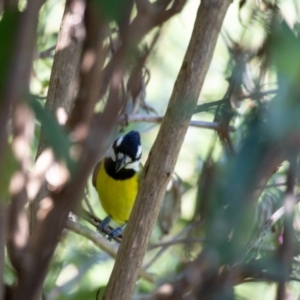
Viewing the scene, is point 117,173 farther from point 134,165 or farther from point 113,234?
point 113,234

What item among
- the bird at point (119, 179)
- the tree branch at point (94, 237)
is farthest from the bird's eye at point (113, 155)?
the tree branch at point (94, 237)

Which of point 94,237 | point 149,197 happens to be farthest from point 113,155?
point 149,197

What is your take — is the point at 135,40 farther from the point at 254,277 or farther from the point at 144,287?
the point at 144,287

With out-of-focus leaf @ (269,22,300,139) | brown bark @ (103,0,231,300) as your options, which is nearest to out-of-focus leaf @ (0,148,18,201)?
out-of-focus leaf @ (269,22,300,139)

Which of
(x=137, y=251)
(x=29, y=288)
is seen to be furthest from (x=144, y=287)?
(x=29, y=288)

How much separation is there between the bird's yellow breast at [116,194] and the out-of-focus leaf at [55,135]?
5.71 feet

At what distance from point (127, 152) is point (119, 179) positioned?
5.1 inches

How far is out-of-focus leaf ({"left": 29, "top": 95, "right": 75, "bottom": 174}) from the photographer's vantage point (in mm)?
337

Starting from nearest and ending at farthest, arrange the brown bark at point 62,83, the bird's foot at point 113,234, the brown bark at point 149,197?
the brown bark at point 149,197
the brown bark at point 62,83
the bird's foot at point 113,234

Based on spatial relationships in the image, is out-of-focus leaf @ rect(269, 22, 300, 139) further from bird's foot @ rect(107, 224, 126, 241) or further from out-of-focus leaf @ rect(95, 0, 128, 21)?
bird's foot @ rect(107, 224, 126, 241)

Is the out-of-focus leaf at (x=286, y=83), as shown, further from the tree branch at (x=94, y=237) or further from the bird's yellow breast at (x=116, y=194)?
the bird's yellow breast at (x=116, y=194)

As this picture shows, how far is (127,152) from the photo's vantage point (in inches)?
80.7

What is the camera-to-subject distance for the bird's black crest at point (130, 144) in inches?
77.9

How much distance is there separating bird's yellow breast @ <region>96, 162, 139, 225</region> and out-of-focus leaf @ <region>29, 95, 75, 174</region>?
1.74 metres
